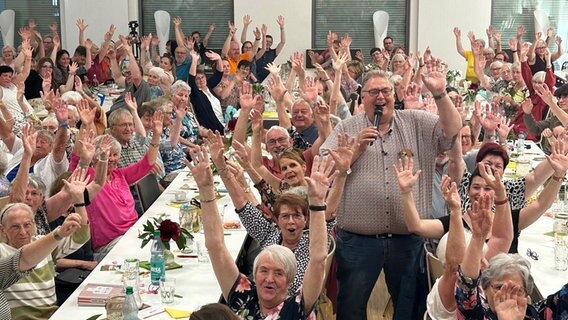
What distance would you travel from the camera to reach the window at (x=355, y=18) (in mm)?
15023

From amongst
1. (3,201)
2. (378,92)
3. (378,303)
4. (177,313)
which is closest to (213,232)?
(177,313)

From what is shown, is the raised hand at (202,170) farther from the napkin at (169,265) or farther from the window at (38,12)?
the window at (38,12)

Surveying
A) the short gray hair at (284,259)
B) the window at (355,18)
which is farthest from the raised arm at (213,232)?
the window at (355,18)

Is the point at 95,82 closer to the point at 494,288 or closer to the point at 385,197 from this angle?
the point at 385,197

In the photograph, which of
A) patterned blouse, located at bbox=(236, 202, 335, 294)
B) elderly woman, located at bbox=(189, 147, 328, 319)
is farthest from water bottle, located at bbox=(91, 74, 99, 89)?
elderly woman, located at bbox=(189, 147, 328, 319)

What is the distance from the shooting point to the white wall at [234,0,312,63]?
1484 cm

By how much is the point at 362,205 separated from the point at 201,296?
107cm

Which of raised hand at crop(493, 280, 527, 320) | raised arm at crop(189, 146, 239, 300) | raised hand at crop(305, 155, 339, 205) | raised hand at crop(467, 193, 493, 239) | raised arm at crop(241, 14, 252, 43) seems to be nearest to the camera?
raised hand at crop(493, 280, 527, 320)

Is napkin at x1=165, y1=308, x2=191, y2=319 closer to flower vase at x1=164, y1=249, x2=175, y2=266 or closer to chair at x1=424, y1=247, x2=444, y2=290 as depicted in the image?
flower vase at x1=164, y1=249, x2=175, y2=266

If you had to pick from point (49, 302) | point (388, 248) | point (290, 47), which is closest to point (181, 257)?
point (49, 302)

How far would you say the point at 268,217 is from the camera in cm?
465

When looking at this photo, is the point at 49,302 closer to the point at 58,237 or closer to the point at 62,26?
the point at 58,237

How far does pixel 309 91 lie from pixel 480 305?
388cm

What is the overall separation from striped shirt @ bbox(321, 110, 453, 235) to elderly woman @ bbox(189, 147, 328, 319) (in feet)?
3.39
